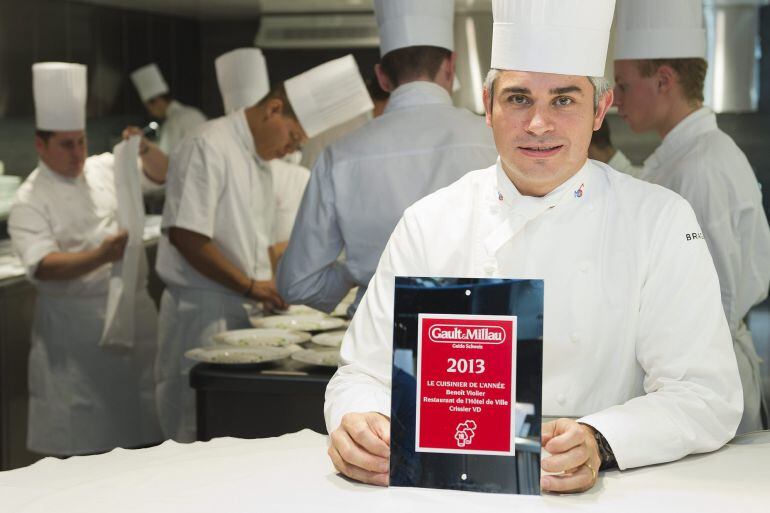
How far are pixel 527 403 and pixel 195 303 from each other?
106 inches

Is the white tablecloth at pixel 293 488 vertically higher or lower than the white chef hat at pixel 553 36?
lower

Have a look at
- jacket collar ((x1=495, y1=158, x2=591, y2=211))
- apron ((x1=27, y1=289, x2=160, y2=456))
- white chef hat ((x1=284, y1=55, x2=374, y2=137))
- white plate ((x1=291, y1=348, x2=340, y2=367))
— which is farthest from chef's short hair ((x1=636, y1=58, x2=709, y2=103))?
apron ((x1=27, y1=289, x2=160, y2=456))

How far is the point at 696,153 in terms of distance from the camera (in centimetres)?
283

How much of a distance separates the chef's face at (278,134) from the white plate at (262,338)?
2.50 ft

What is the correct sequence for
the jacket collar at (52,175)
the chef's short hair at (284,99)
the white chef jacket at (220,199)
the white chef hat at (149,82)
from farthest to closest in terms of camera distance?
1. the white chef hat at (149,82)
2. the jacket collar at (52,175)
3. the white chef jacket at (220,199)
4. the chef's short hair at (284,99)

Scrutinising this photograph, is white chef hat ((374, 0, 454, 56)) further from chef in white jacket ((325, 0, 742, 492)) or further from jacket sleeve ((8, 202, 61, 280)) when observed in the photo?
jacket sleeve ((8, 202, 61, 280))

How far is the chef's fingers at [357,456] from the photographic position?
57.5 inches

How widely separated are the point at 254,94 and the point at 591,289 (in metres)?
3.26

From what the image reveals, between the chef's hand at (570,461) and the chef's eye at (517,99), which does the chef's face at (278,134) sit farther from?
the chef's hand at (570,461)

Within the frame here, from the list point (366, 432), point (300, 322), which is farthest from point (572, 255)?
point (300, 322)

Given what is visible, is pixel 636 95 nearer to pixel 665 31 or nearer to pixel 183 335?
pixel 665 31

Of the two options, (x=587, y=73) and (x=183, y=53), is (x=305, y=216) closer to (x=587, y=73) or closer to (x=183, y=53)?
(x=587, y=73)

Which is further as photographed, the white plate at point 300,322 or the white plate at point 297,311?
the white plate at point 297,311

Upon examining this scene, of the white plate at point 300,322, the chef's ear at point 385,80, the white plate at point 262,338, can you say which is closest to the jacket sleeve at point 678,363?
the chef's ear at point 385,80
